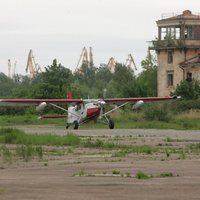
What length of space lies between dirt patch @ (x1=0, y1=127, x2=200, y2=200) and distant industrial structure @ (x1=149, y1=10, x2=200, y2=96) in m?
71.0

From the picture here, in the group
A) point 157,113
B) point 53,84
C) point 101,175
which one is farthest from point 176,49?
point 101,175

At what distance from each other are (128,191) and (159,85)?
292 feet

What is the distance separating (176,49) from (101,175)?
81581 millimetres

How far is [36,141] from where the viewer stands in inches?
1432

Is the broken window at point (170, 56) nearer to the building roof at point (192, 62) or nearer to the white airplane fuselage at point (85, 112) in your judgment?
the building roof at point (192, 62)

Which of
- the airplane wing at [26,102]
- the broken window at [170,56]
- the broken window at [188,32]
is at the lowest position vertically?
the airplane wing at [26,102]

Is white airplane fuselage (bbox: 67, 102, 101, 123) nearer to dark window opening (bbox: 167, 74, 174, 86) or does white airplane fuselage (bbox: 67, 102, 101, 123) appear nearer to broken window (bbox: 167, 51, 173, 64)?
broken window (bbox: 167, 51, 173, 64)

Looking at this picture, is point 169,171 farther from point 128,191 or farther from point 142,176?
point 128,191

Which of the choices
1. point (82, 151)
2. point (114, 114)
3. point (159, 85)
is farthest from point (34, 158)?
point (159, 85)

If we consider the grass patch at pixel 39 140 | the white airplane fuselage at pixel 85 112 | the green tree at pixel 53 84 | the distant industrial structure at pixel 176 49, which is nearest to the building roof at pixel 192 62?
the distant industrial structure at pixel 176 49

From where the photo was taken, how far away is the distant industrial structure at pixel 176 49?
100 meters

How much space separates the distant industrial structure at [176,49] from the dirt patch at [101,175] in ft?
233

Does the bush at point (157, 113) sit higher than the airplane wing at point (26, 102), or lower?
lower

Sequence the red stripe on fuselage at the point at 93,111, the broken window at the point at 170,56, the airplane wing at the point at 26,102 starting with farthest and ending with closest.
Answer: the broken window at the point at 170,56, the red stripe on fuselage at the point at 93,111, the airplane wing at the point at 26,102
